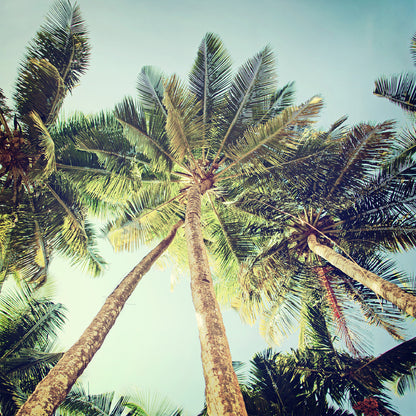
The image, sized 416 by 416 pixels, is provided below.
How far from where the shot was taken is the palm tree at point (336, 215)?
23.4ft

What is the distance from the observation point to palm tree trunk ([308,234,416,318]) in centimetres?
465

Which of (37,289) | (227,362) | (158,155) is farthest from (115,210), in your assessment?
(227,362)

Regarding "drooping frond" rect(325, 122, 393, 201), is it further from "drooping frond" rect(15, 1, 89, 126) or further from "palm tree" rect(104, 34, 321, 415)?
"drooping frond" rect(15, 1, 89, 126)

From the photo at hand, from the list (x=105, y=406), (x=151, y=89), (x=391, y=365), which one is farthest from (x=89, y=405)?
(x=151, y=89)

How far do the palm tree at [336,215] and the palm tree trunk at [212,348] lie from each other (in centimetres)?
355

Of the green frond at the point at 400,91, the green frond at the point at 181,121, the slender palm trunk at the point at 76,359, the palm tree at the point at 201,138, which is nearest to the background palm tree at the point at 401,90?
the green frond at the point at 400,91

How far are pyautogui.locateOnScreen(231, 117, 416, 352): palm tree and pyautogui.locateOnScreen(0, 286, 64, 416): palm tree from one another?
16.6ft

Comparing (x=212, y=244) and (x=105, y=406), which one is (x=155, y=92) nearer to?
(x=212, y=244)

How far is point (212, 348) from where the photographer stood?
2.95 m

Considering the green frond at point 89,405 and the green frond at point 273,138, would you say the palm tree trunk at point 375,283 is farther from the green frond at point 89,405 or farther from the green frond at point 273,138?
the green frond at point 89,405

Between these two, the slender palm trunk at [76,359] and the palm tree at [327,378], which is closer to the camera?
the slender palm trunk at [76,359]

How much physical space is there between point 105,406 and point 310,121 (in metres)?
7.26

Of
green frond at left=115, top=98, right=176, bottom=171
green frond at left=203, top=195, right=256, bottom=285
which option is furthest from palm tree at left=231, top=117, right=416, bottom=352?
green frond at left=115, top=98, right=176, bottom=171

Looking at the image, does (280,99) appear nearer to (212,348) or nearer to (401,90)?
(401,90)
